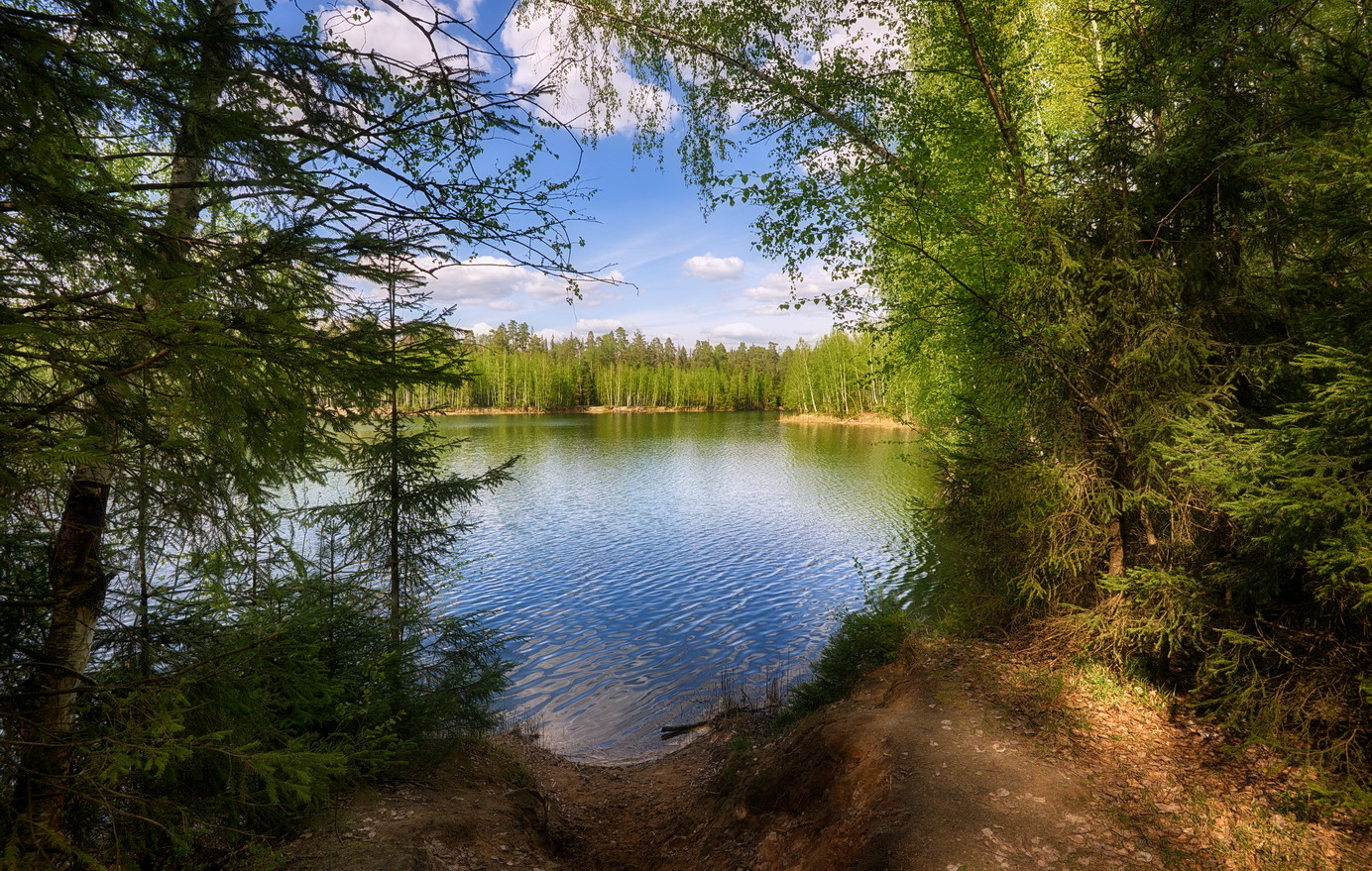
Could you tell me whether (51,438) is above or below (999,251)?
below

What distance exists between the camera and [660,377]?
337ft

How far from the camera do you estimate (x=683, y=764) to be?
27.2 feet

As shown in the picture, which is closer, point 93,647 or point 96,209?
point 96,209

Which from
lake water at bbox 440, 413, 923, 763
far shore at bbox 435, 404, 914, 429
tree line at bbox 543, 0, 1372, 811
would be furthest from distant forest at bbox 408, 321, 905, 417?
tree line at bbox 543, 0, 1372, 811

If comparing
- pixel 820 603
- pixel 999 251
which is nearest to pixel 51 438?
pixel 999 251

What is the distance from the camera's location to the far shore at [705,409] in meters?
62.0

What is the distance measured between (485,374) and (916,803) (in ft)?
17.3

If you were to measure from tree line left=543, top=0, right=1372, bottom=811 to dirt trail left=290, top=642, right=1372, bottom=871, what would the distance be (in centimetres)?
60

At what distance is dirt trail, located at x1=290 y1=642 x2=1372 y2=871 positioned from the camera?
4285 mm

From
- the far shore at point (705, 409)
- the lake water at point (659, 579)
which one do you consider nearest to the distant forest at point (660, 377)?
the far shore at point (705, 409)

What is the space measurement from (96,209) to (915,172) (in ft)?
25.8

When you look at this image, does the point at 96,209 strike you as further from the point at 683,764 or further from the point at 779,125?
the point at 683,764

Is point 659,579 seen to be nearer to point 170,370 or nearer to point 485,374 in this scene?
point 485,374

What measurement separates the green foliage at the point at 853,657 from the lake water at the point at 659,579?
1.94 m
